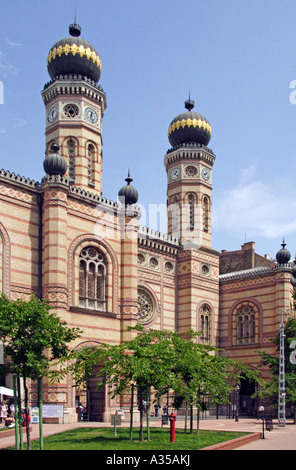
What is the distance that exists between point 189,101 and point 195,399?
27.3 m

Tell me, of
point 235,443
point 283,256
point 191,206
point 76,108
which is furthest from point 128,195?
point 235,443

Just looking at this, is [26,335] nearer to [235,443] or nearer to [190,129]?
[235,443]

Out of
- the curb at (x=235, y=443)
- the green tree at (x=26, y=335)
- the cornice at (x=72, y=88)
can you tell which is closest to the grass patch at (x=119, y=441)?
the curb at (x=235, y=443)

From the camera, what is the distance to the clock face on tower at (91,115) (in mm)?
33156

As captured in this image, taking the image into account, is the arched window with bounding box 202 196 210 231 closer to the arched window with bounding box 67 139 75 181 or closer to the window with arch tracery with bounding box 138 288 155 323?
the window with arch tracery with bounding box 138 288 155 323

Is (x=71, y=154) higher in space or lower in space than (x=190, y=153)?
lower

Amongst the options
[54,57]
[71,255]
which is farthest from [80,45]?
[71,255]

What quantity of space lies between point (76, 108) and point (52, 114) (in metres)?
1.53

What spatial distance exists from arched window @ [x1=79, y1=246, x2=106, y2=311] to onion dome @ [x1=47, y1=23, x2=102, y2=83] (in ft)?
37.4

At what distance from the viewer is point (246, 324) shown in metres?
38.5

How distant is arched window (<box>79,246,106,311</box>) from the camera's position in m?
28.2

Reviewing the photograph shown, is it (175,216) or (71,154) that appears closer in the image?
(71,154)
